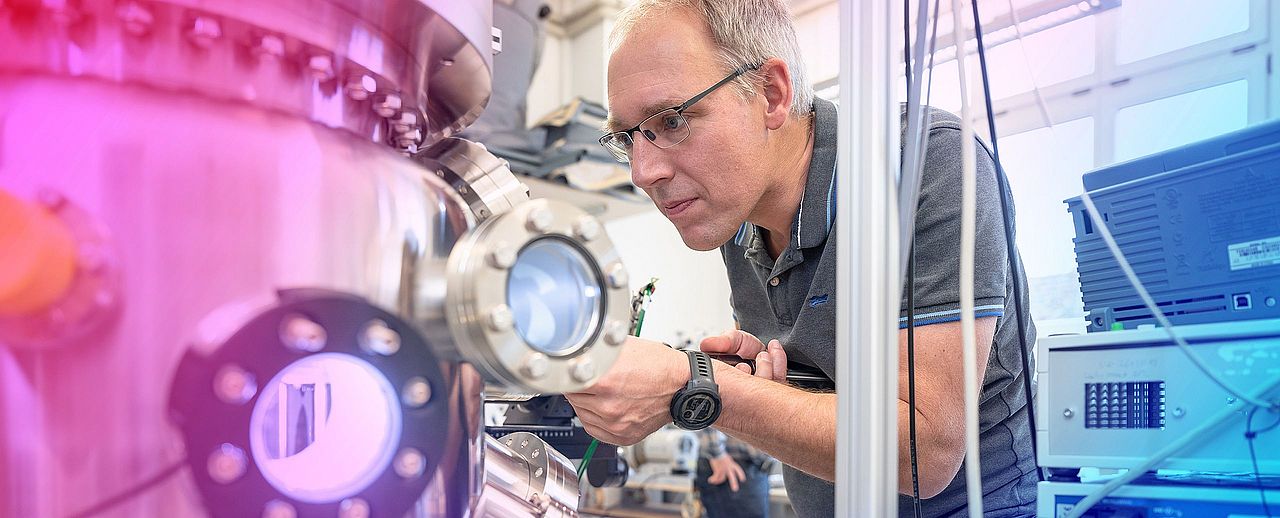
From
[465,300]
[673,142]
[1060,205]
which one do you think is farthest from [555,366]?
[1060,205]

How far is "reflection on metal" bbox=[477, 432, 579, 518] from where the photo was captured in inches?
22.4

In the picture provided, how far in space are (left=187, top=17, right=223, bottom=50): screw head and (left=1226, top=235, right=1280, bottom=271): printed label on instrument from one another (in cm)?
99

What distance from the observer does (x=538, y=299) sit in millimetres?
420

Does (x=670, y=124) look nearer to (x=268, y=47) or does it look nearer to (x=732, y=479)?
(x=268, y=47)

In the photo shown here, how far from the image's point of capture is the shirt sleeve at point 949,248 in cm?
95

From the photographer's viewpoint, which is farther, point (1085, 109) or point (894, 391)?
point (1085, 109)

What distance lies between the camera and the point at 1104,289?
1.10m

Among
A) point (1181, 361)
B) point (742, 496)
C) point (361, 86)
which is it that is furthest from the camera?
point (742, 496)

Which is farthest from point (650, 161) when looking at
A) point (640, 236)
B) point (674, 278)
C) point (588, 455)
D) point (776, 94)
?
point (640, 236)

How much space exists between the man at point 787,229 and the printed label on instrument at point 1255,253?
9.1 inches

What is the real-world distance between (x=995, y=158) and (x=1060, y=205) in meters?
1.92

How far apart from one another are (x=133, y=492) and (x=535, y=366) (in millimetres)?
174

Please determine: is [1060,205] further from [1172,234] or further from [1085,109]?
[1172,234]

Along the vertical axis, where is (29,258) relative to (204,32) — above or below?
below
